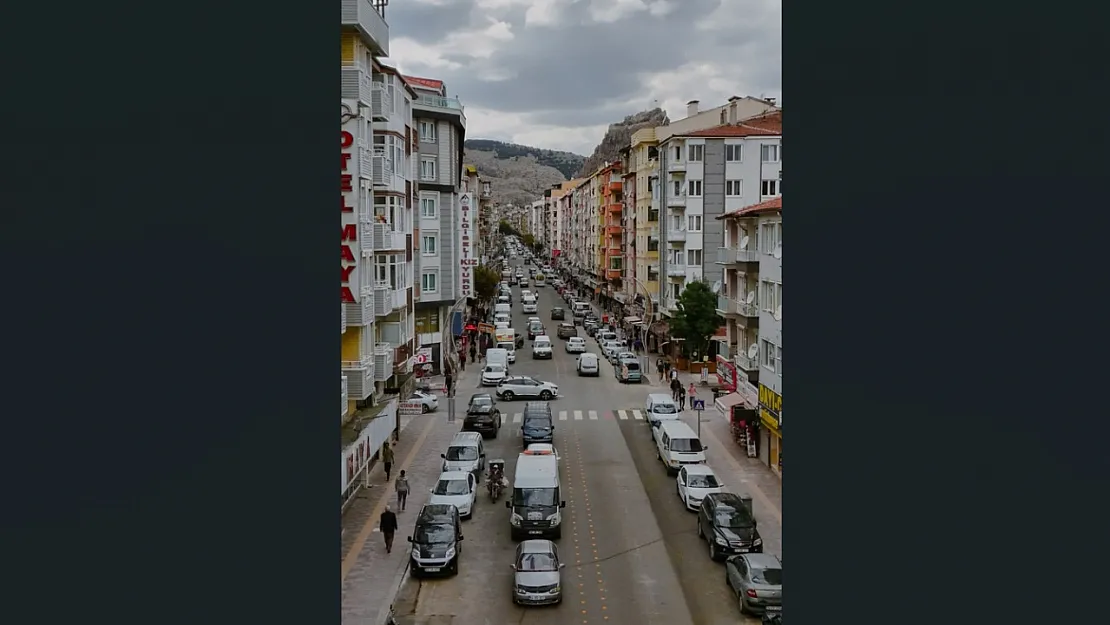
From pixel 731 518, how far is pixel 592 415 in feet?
58.7

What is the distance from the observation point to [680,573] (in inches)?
750

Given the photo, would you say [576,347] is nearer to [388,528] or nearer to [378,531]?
[378,531]

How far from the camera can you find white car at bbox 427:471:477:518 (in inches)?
902

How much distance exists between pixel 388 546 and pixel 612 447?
12.6 metres

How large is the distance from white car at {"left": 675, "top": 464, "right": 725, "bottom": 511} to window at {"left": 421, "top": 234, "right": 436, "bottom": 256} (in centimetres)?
2420

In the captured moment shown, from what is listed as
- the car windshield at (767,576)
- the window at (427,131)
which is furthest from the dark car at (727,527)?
the window at (427,131)

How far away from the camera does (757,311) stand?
30812mm

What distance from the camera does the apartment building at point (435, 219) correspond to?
4600cm

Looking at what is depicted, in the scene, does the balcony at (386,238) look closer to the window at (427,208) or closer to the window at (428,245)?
the window at (428,245)

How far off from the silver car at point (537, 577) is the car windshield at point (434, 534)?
1.67 m

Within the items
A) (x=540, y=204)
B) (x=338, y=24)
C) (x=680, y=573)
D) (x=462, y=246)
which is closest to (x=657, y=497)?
(x=680, y=573)

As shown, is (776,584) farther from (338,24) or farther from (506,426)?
(506,426)

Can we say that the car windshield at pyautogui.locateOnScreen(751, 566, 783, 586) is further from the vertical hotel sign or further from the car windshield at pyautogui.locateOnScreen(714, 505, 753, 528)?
the vertical hotel sign

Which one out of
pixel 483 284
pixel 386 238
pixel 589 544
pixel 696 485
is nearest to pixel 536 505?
pixel 589 544
